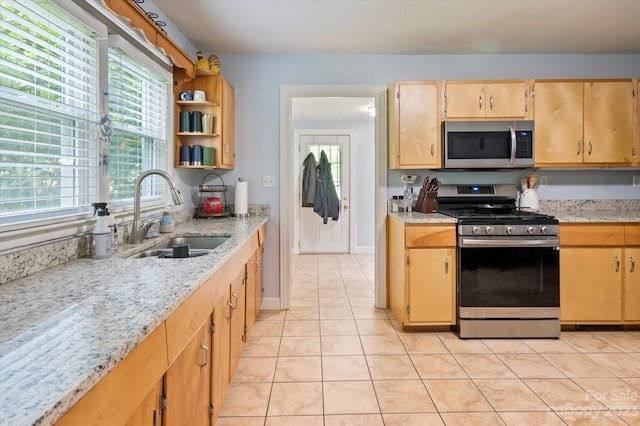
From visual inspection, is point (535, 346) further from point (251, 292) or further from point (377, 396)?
point (251, 292)

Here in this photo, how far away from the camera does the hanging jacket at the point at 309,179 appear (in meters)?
6.28

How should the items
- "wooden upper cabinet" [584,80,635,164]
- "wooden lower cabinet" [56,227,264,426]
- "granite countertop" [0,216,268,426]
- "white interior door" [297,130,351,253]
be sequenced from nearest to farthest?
"granite countertop" [0,216,268,426]
"wooden lower cabinet" [56,227,264,426]
"wooden upper cabinet" [584,80,635,164]
"white interior door" [297,130,351,253]

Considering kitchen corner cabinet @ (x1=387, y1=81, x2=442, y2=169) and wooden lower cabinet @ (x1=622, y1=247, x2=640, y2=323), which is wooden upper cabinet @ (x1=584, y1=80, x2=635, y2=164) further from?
kitchen corner cabinet @ (x1=387, y1=81, x2=442, y2=169)

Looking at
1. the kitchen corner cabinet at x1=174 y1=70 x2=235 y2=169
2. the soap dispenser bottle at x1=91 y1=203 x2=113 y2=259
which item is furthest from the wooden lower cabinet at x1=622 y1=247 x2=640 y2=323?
the soap dispenser bottle at x1=91 y1=203 x2=113 y2=259

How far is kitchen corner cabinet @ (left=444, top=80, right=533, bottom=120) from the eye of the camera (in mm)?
3164

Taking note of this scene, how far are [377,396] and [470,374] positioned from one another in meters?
0.64

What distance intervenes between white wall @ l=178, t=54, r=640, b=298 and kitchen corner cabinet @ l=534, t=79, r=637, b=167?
376 mm

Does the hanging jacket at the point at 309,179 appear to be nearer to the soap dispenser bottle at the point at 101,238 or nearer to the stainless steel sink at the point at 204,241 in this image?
the stainless steel sink at the point at 204,241

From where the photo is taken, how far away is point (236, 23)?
285cm

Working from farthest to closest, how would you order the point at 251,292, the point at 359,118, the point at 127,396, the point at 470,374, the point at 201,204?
the point at 359,118 → the point at 201,204 → the point at 251,292 → the point at 470,374 → the point at 127,396

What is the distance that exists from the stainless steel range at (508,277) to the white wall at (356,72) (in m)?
0.96

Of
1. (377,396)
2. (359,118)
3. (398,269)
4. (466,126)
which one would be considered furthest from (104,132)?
(359,118)

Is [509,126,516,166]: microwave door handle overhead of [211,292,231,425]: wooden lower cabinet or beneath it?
overhead

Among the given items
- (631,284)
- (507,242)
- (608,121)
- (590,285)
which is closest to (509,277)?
(507,242)
